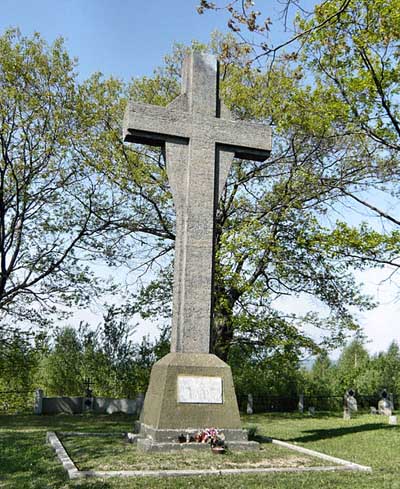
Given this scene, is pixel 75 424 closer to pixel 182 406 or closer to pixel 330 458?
pixel 182 406

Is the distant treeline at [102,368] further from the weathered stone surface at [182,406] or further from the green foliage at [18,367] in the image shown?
the weathered stone surface at [182,406]

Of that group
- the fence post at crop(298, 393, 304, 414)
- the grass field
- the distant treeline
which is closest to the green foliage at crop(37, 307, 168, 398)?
the distant treeline

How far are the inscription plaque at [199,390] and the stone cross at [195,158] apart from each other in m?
0.53

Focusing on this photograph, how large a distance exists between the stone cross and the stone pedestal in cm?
36

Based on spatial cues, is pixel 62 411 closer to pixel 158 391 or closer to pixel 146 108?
pixel 158 391

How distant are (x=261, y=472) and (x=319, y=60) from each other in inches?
487

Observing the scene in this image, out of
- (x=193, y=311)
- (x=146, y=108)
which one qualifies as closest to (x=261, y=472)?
(x=193, y=311)

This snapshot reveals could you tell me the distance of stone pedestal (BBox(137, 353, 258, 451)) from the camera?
8242 mm

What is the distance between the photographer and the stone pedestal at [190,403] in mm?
8242

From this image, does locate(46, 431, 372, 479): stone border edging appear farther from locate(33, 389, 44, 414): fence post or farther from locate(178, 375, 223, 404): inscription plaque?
locate(33, 389, 44, 414): fence post

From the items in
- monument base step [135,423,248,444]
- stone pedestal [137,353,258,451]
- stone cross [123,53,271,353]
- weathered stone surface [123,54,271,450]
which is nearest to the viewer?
monument base step [135,423,248,444]

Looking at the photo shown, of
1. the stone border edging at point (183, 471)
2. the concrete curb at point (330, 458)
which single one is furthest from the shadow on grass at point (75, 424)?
the stone border edging at point (183, 471)

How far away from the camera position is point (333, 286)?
19.3m

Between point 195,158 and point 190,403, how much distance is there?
4240 mm
